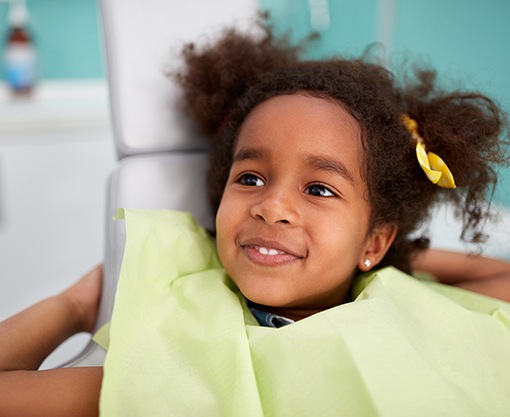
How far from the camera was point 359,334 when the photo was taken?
26.0 inches

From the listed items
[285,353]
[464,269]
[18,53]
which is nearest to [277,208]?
[285,353]

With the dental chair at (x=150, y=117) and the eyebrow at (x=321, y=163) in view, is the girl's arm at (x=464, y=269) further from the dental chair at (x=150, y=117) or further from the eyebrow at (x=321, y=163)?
the eyebrow at (x=321, y=163)

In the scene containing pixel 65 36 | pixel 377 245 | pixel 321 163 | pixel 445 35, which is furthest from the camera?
pixel 65 36

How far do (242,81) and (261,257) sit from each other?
36 centimetres

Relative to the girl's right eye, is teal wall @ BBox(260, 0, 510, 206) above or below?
above

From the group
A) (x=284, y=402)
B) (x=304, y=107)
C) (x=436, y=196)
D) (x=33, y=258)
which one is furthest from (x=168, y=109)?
(x=33, y=258)

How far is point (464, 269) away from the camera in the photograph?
1037 millimetres

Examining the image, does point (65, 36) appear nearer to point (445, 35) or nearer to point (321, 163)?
point (445, 35)

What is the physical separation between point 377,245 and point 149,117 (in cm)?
42

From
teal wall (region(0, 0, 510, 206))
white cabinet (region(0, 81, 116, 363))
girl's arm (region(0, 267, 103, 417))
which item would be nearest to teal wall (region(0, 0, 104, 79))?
teal wall (region(0, 0, 510, 206))

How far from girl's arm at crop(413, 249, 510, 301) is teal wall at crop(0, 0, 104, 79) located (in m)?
1.48

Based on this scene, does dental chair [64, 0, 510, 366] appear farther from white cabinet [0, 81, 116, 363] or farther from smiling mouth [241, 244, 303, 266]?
white cabinet [0, 81, 116, 363]

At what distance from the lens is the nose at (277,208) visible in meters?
0.73

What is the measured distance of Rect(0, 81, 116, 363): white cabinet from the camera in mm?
1838
